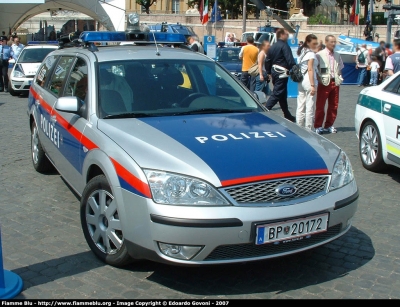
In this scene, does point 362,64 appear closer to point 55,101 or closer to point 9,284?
point 55,101

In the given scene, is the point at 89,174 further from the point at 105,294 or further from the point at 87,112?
the point at 105,294

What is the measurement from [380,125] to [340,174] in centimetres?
325

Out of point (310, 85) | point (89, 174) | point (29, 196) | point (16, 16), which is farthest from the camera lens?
point (16, 16)

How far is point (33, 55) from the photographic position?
17.4 meters

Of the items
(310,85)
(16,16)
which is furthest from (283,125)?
(16,16)

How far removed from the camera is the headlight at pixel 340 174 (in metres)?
3.96

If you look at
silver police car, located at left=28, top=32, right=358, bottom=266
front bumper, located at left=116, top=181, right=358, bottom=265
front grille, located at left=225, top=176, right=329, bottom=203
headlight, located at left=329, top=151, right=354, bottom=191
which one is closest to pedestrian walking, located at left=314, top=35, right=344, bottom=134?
silver police car, located at left=28, top=32, right=358, bottom=266

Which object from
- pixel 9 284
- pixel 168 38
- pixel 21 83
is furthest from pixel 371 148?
pixel 21 83

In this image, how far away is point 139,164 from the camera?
12.1 ft

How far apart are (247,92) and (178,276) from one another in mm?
2127

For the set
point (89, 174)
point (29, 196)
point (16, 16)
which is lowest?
point (29, 196)

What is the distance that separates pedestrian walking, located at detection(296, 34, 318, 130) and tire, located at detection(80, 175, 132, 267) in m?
5.56

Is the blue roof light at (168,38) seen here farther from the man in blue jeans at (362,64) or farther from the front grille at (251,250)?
the man in blue jeans at (362,64)

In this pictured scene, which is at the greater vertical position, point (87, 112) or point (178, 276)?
point (87, 112)
